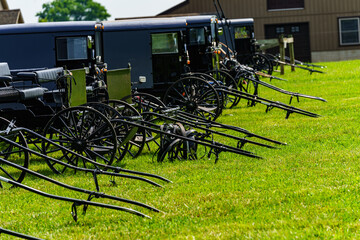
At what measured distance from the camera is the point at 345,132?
34.0 feet

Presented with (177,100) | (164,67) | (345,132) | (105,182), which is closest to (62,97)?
(105,182)

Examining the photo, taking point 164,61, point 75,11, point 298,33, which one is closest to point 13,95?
point 164,61

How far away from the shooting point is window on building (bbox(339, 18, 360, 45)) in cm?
3962

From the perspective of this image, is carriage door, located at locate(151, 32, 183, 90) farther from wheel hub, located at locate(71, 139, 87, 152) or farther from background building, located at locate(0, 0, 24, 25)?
background building, located at locate(0, 0, 24, 25)

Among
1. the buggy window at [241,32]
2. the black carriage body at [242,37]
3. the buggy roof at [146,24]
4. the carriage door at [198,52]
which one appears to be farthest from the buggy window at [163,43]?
the buggy window at [241,32]

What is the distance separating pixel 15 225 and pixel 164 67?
1006 centimetres

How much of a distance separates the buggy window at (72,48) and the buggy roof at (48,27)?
225 millimetres

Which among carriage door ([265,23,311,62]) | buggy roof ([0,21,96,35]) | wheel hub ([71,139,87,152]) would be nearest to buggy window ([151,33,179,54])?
buggy roof ([0,21,96,35])

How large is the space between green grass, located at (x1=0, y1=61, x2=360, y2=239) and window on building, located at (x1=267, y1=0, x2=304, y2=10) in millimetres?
29739

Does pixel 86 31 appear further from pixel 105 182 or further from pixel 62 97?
pixel 105 182

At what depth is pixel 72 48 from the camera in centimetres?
1519

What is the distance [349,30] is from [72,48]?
1097 inches

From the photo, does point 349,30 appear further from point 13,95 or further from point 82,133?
point 82,133

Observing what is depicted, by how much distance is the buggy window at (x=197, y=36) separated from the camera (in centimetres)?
1739
